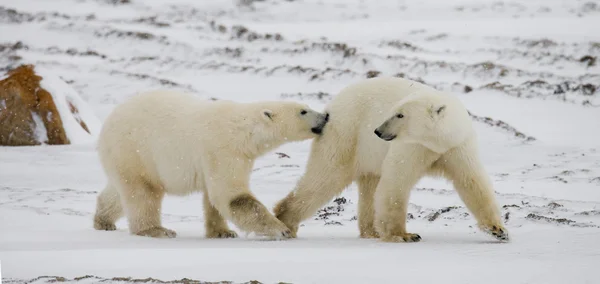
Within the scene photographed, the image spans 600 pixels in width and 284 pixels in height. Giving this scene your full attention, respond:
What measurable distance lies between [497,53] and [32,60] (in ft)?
36.0

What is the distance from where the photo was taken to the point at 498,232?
5.71 m

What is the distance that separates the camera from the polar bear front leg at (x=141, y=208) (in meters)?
6.70

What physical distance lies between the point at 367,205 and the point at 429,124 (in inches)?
49.8

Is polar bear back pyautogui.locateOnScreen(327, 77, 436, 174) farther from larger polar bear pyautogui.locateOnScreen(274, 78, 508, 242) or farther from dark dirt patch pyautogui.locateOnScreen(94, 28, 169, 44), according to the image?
dark dirt patch pyautogui.locateOnScreen(94, 28, 169, 44)

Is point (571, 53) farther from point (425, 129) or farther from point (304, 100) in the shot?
point (425, 129)

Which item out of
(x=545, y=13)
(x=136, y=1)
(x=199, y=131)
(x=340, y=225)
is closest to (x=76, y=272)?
(x=199, y=131)

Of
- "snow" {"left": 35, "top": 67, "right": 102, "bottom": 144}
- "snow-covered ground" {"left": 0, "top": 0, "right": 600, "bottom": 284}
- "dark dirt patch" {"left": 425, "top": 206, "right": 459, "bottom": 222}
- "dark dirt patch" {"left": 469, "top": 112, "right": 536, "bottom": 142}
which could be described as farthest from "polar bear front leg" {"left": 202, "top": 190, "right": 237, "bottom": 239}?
"snow" {"left": 35, "top": 67, "right": 102, "bottom": 144}

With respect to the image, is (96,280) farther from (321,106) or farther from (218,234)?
(321,106)

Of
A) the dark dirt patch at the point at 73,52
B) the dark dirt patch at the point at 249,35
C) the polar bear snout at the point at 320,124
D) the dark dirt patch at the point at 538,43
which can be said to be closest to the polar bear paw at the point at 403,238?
the polar bear snout at the point at 320,124

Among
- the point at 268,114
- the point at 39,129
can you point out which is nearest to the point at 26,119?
the point at 39,129

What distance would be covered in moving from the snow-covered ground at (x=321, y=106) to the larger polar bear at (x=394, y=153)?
0.27 meters

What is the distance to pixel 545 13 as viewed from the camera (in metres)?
23.1

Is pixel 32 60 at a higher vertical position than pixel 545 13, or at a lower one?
lower

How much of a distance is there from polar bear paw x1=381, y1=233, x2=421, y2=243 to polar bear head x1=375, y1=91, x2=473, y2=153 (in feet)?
2.14
